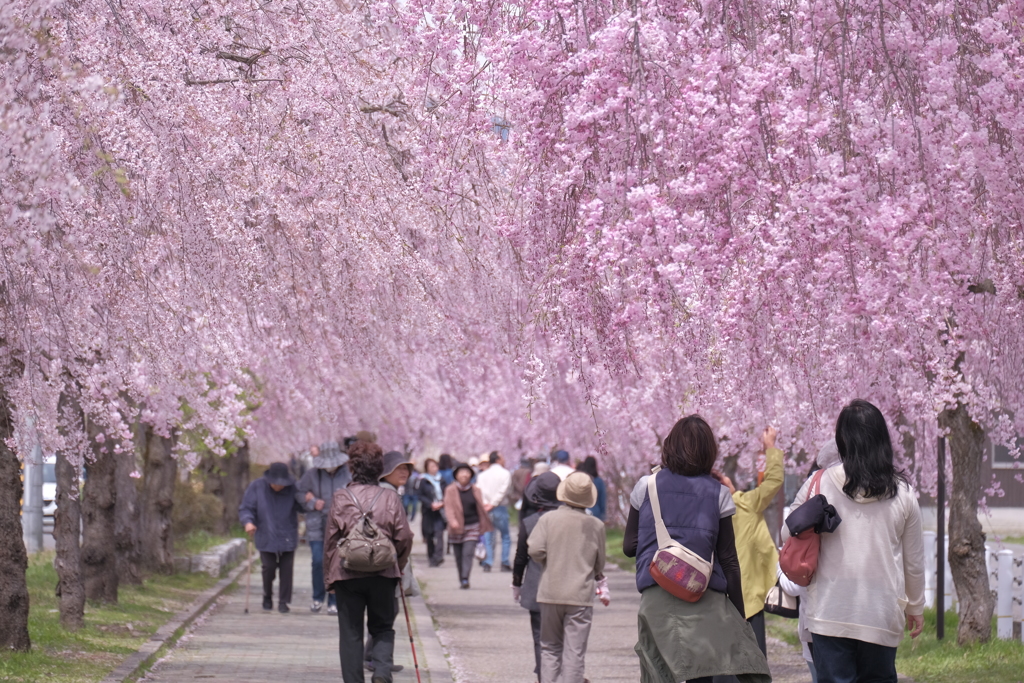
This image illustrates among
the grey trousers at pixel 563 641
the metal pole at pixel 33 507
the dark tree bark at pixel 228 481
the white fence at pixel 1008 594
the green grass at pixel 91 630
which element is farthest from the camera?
the dark tree bark at pixel 228 481

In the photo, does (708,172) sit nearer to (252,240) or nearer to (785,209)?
(785,209)

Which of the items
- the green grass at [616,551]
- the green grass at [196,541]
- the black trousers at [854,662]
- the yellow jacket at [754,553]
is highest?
the yellow jacket at [754,553]

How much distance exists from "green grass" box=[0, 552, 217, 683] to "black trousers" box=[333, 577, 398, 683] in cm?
193

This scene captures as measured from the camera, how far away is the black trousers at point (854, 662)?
6.29m

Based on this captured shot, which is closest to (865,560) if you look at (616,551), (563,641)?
(563,641)

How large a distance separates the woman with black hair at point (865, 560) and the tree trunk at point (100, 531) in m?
10.7

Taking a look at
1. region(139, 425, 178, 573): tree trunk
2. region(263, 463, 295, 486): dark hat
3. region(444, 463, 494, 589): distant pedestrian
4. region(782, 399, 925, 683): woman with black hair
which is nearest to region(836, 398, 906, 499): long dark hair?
region(782, 399, 925, 683): woman with black hair

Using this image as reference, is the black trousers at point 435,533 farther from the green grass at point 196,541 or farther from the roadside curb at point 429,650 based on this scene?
the roadside curb at point 429,650

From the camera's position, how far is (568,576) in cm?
962

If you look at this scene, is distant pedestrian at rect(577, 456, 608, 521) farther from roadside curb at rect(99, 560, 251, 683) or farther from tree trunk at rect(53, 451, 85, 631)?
tree trunk at rect(53, 451, 85, 631)

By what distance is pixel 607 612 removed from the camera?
18.8 m

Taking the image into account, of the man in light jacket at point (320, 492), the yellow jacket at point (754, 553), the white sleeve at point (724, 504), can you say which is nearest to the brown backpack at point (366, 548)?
the yellow jacket at point (754, 553)

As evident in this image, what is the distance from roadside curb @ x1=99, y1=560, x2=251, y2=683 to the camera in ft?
36.2

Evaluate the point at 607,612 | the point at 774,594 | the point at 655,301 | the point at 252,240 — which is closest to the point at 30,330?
the point at 252,240
